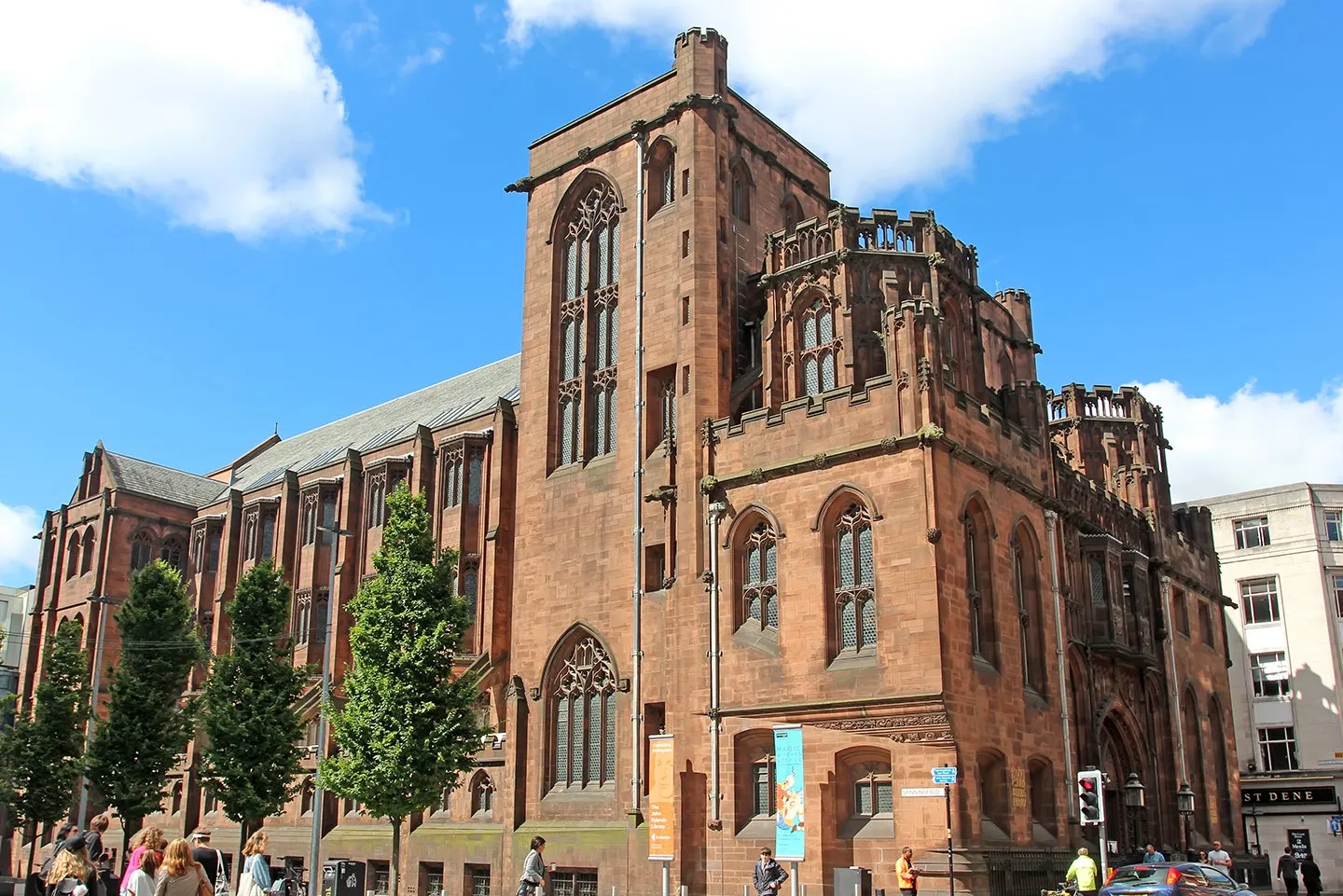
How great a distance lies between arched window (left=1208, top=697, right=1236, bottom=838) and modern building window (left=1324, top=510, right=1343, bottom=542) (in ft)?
66.1

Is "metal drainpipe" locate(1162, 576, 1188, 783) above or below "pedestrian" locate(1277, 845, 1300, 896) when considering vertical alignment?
above

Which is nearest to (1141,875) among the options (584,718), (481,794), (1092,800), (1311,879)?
(1092,800)

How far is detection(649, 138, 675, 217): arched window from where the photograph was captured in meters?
38.8

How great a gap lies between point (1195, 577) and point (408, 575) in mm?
30316

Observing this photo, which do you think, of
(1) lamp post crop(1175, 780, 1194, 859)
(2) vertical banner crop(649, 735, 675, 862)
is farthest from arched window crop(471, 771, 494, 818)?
(1) lamp post crop(1175, 780, 1194, 859)

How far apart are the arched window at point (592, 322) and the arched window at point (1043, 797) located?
15.6m

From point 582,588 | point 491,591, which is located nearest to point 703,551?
point 582,588

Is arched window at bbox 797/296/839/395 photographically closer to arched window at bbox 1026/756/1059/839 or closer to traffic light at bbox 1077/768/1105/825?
arched window at bbox 1026/756/1059/839

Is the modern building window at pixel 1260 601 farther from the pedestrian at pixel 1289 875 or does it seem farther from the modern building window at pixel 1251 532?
the pedestrian at pixel 1289 875

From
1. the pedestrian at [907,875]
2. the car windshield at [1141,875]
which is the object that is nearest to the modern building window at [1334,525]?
the car windshield at [1141,875]

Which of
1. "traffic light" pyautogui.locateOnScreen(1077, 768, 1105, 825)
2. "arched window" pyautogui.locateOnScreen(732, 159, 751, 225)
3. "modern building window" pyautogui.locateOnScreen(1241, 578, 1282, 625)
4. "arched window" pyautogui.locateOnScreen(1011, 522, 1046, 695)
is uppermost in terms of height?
"arched window" pyautogui.locateOnScreen(732, 159, 751, 225)

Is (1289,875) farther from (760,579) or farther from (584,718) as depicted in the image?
(584,718)

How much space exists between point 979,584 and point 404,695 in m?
15.5

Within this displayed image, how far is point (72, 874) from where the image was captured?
11.8 meters
